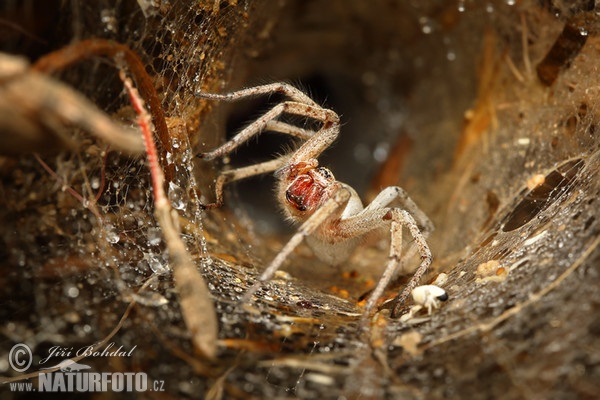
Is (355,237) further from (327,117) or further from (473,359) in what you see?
(473,359)

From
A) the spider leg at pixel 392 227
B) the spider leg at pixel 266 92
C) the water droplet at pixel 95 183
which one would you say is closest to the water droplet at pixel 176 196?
the water droplet at pixel 95 183

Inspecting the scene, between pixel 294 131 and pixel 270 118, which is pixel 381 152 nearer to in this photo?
pixel 294 131

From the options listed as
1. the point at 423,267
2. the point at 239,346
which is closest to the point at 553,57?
the point at 423,267

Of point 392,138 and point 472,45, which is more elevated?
point 472,45

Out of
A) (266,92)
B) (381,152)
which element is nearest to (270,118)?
(266,92)

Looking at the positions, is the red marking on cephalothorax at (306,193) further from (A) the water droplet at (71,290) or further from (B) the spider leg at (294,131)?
(A) the water droplet at (71,290)
